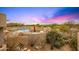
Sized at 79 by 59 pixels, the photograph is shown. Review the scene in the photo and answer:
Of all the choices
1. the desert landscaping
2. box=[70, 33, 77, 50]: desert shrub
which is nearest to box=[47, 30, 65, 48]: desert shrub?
the desert landscaping

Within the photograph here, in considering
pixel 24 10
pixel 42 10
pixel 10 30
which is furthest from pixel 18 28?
pixel 42 10

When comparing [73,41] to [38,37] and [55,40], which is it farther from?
[38,37]

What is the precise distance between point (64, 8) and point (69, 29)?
331mm

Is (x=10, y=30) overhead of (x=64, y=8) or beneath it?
beneath

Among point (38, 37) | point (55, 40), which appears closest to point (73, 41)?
point (55, 40)

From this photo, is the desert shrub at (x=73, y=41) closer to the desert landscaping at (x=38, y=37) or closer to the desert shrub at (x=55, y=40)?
the desert landscaping at (x=38, y=37)

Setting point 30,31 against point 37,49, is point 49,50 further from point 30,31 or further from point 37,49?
point 30,31

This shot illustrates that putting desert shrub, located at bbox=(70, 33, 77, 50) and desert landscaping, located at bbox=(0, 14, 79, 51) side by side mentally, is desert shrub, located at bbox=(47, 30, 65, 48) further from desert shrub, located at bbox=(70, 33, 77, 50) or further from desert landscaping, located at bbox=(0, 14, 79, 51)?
desert shrub, located at bbox=(70, 33, 77, 50)

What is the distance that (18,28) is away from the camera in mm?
2568

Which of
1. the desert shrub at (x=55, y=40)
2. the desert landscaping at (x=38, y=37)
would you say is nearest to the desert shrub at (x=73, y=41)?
the desert landscaping at (x=38, y=37)
